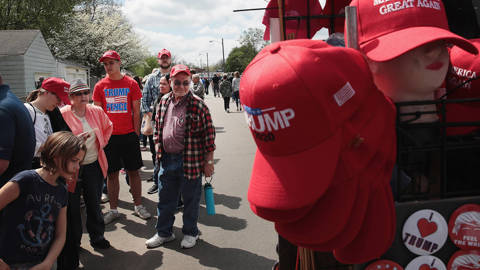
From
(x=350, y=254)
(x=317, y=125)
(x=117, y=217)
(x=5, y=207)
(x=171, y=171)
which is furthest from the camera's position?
(x=117, y=217)

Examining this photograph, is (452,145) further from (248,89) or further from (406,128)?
(248,89)

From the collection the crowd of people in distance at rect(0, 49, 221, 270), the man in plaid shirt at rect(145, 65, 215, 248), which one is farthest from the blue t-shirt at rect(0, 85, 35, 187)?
the man in plaid shirt at rect(145, 65, 215, 248)

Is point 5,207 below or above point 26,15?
below

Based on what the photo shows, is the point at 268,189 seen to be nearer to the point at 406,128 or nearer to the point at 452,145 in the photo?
the point at 406,128

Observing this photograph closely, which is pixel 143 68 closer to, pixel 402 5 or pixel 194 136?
pixel 194 136

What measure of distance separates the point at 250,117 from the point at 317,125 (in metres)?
0.19

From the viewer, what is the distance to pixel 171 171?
12.9ft

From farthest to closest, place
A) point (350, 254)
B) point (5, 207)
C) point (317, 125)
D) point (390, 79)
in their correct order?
point (5, 207) → point (390, 79) → point (350, 254) → point (317, 125)

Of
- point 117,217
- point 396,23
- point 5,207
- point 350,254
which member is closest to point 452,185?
point 350,254

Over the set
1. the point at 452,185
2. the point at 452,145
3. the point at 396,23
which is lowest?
the point at 452,185

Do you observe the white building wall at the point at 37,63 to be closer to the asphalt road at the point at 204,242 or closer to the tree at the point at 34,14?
the tree at the point at 34,14

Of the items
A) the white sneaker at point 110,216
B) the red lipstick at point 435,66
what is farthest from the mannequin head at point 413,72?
the white sneaker at point 110,216

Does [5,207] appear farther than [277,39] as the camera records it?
Yes

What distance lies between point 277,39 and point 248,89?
0.61 m
